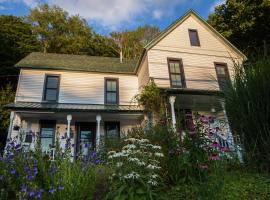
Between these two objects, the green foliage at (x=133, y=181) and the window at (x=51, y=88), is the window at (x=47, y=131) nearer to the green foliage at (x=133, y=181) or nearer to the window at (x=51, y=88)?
the window at (x=51, y=88)

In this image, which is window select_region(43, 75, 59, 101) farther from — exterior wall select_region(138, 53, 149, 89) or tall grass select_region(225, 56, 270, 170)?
tall grass select_region(225, 56, 270, 170)

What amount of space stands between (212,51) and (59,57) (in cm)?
971

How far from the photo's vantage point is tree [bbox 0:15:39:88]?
19.9 m

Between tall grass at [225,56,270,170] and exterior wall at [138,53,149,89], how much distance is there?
8.25 m

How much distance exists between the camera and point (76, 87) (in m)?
12.5

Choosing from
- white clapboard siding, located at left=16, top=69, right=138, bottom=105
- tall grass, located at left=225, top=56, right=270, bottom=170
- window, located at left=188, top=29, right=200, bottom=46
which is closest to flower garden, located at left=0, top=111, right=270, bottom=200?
tall grass, located at left=225, top=56, right=270, bottom=170

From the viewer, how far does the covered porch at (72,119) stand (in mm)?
10445

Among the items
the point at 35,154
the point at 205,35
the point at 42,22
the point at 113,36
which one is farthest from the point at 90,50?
the point at 35,154

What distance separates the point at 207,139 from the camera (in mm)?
3949

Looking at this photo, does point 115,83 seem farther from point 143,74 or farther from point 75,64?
point 75,64

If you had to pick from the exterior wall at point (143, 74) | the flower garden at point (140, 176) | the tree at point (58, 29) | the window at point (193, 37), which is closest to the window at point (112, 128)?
A: the exterior wall at point (143, 74)

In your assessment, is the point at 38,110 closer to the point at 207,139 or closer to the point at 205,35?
the point at 207,139

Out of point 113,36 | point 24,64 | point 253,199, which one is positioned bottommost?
point 253,199

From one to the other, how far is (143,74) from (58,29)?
64.4 feet
